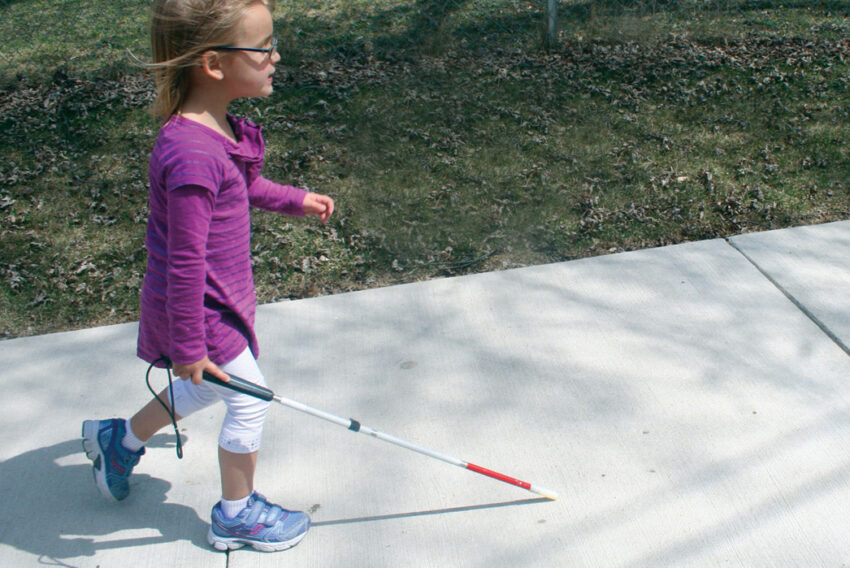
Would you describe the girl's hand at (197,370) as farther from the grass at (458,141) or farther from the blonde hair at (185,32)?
the grass at (458,141)

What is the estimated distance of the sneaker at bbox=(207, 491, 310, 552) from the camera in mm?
2441

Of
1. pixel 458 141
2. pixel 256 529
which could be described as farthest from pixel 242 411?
pixel 458 141

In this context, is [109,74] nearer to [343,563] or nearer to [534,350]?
[534,350]

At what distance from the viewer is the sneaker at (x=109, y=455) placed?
2582 mm

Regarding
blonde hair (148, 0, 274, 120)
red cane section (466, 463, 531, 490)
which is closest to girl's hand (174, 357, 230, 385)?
blonde hair (148, 0, 274, 120)

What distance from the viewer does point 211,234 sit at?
2182mm

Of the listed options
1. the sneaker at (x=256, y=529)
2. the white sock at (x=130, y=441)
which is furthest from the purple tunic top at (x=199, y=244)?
the sneaker at (x=256, y=529)

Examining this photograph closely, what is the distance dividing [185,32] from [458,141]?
316 cm

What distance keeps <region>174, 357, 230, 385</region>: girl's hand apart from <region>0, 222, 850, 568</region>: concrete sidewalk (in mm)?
671

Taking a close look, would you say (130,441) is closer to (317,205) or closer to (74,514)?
(74,514)

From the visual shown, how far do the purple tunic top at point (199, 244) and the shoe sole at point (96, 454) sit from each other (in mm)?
430

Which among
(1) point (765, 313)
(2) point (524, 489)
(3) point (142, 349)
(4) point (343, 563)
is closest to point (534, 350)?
(2) point (524, 489)

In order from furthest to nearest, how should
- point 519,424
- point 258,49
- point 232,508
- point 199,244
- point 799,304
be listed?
point 799,304 < point 519,424 < point 232,508 < point 258,49 < point 199,244

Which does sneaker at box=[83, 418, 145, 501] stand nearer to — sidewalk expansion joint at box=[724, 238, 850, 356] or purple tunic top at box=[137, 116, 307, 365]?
purple tunic top at box=[137, 116, 307, 365]
